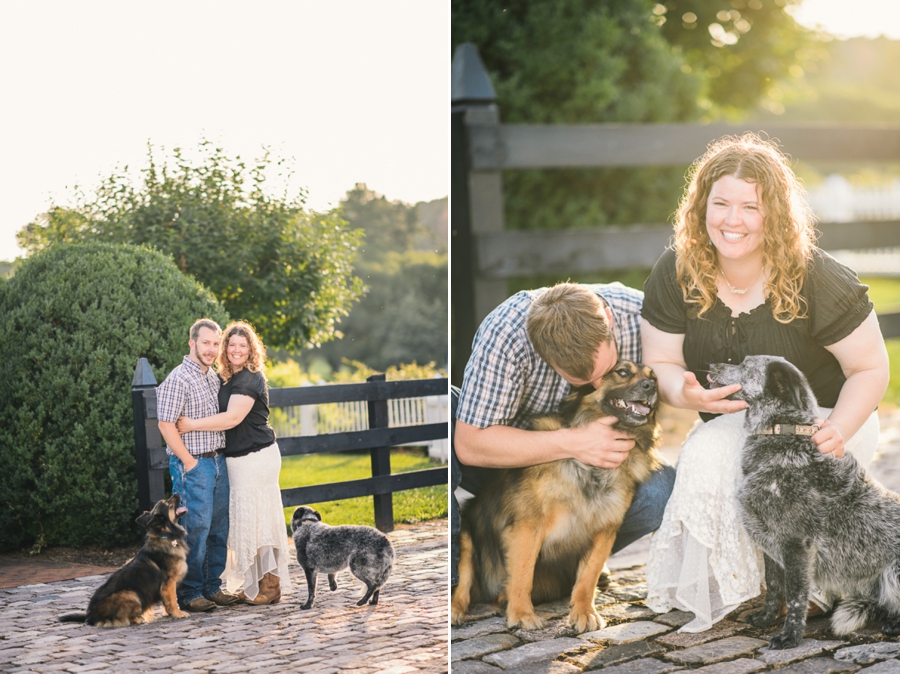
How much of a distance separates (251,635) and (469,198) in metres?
3.25

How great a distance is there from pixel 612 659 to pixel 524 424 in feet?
3.14

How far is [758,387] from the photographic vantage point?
3.00 m

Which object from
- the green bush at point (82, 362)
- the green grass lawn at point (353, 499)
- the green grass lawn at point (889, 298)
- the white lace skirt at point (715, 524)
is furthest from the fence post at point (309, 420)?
the green grass lawn at point (889, 298)

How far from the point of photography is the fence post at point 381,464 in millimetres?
4551

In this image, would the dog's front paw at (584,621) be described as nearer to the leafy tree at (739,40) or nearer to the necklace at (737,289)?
the necklace at (737,289)

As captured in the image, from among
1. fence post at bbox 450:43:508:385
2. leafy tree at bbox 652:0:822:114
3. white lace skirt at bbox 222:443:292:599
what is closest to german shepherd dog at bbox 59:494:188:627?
white lace skirt at bbox 222:443:292:599

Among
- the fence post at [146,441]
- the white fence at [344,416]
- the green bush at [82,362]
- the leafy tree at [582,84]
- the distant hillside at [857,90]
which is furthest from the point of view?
the distant hillside at [857,90]

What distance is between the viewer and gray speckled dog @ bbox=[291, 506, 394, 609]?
141 inches

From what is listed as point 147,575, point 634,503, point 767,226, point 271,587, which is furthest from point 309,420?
point 767,226

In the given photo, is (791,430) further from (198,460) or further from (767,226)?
(198,460)

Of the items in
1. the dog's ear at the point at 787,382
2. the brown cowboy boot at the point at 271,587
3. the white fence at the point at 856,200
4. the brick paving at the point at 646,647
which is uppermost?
the white fence at the point at 856,200

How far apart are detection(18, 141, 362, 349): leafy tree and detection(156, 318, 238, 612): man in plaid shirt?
83 centimetres

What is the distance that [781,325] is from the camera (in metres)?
3.13

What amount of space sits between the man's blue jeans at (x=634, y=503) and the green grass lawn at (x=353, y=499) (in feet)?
3.39
